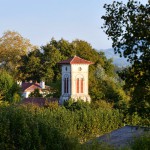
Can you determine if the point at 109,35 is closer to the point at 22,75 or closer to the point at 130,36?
the point at 130,36

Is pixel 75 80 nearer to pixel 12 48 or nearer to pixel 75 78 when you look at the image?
pixel 75 78

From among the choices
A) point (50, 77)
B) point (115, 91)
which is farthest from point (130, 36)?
point (50, 77)

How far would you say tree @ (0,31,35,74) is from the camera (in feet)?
244

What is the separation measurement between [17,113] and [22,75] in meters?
50.9

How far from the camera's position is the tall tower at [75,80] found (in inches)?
2202

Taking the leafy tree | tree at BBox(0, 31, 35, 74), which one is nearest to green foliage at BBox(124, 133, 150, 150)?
the leafy tree

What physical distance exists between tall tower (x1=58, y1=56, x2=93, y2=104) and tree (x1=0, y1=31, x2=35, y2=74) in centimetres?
1790

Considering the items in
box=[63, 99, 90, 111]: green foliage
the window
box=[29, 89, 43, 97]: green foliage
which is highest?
the window

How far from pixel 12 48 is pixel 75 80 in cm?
2191

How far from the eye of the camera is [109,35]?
41.2 ft

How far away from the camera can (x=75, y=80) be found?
185 ft

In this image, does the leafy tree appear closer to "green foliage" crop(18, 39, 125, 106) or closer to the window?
the window

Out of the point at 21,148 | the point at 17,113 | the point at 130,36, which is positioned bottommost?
the point at 21,148

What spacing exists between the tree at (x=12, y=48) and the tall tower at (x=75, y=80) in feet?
58.7
